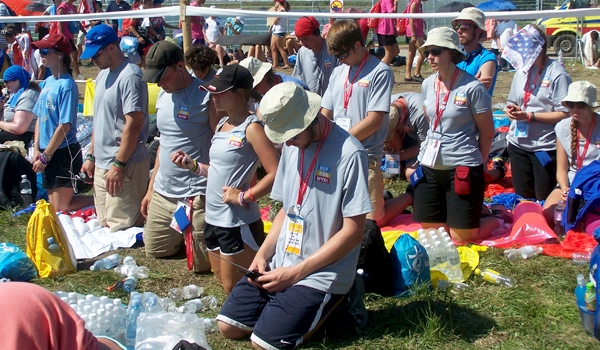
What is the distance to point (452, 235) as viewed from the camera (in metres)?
6.02

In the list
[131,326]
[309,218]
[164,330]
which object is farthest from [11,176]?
[309,218]

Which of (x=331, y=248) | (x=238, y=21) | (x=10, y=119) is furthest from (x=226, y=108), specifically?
(x=238, y=21)

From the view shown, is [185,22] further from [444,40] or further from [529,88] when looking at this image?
[529,88]

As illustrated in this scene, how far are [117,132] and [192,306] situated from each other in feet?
6.93

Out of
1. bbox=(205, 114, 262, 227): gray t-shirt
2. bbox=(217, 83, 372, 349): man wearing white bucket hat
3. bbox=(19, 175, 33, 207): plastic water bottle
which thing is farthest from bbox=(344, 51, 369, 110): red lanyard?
bbox=(19, 175, 33, 207): plastic water bottle

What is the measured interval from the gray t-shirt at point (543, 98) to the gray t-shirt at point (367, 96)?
4.96ft

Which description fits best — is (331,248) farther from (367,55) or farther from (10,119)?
(10,119)

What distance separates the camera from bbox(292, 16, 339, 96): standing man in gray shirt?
7.64 meters

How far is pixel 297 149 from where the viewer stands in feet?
13.2

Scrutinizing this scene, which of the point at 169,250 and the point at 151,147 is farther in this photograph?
the point at 151,147

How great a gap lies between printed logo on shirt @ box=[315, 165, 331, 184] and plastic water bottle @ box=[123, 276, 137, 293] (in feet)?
6.94

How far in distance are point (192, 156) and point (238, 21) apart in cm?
1408

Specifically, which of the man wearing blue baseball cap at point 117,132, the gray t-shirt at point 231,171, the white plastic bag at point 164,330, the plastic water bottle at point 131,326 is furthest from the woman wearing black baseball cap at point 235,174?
the man wearing blue baseball cap at point 117,132

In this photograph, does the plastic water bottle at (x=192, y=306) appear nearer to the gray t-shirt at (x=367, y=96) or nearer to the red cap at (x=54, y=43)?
the gray t-shirt at (x=367, y=96)
